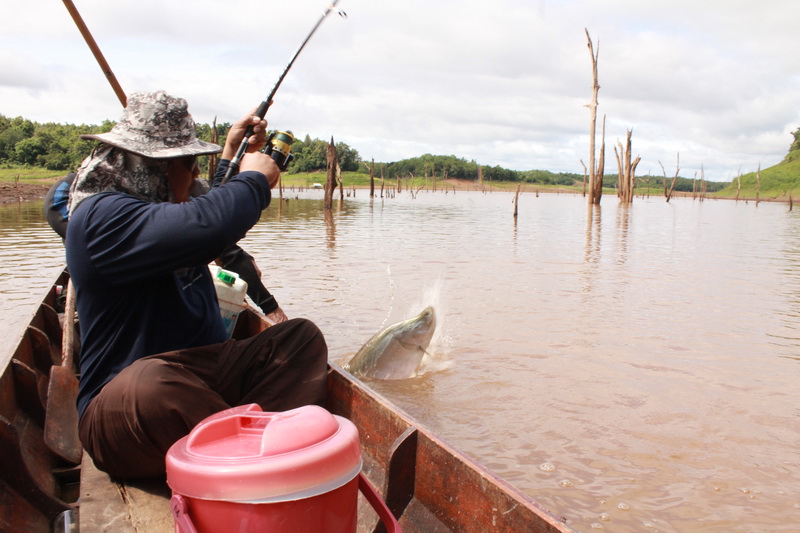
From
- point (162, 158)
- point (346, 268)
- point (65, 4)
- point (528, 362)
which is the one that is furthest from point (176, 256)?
point (346, 268)

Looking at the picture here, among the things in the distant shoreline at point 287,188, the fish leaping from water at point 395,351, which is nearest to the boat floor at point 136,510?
the fish leaping from water at point 395,351

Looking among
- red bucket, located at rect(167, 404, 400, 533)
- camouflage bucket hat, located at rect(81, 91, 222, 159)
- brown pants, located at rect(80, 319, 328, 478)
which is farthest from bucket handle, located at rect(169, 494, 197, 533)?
camouflage bucket hat, located at rect(81, 91, 222, 159)

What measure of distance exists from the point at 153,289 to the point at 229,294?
2039 millimetres

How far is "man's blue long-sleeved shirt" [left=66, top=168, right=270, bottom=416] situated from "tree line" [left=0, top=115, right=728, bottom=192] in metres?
6.39

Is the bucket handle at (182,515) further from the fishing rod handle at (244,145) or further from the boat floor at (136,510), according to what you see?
the fishing rod handle at (244,145)

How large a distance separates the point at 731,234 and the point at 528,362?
54.6 feet

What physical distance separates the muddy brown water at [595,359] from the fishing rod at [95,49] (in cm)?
308

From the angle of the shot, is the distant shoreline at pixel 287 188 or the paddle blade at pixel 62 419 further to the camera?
the distant shoreline at pixel 287 188

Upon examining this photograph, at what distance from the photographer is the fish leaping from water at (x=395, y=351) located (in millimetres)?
5215

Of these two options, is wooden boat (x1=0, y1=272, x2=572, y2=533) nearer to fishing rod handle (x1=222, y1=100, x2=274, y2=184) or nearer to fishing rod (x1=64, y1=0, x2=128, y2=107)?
fishing rod handle (x1=222, y1=100, x2=274, y2=184)

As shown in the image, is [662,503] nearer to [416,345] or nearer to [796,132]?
[416,345]

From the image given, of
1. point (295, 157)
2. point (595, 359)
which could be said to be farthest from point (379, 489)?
point (295, 157)

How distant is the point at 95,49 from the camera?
4.84 meters

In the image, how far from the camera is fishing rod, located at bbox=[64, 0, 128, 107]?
4464mm
